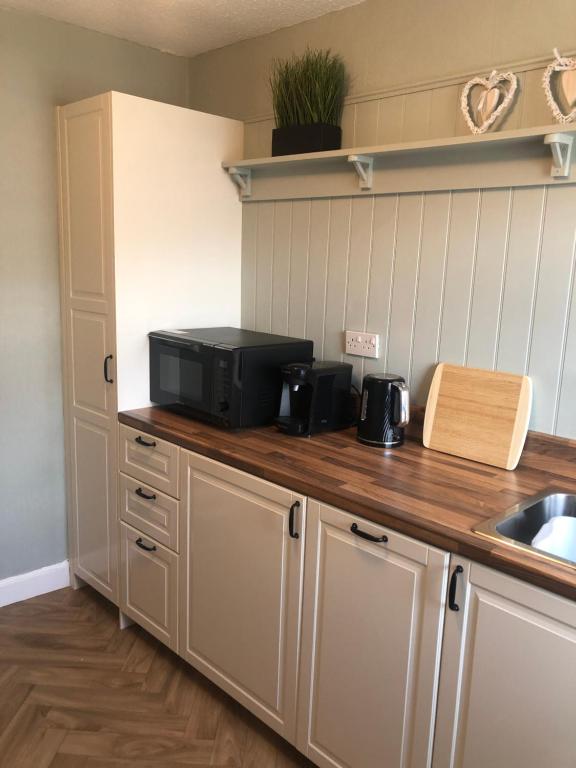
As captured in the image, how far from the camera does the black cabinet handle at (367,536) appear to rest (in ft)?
5.26

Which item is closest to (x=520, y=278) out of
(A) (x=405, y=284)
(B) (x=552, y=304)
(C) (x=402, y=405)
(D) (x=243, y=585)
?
(B) (x=552, y=304)

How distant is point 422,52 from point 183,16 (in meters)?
0.96

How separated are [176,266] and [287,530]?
4.06 ft

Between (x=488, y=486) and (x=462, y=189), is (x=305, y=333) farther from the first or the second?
(x=488, y=486)

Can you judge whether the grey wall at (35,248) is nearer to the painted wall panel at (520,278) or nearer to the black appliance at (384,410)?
the black appliance at (384,410)

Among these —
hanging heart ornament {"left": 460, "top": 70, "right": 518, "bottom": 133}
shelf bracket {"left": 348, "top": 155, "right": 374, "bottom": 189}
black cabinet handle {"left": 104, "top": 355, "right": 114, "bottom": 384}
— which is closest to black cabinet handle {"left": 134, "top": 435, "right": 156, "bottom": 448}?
black cabinet handle {"left": 104, "top": 355, "right": 114, "bottom": 384}

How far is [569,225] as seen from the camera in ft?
6.04

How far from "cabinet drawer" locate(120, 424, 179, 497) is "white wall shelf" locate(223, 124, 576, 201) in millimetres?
1076

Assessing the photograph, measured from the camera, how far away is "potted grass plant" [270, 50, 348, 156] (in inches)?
90.4

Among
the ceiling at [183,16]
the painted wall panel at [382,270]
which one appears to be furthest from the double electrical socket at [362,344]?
the ceiling at [183,16]

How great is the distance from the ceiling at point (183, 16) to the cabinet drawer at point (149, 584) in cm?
195

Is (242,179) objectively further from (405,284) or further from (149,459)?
(149,459)

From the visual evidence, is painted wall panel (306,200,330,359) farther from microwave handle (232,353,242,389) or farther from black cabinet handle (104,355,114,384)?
black cabinet handle (104,355,114,384)

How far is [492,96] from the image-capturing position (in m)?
1.93
